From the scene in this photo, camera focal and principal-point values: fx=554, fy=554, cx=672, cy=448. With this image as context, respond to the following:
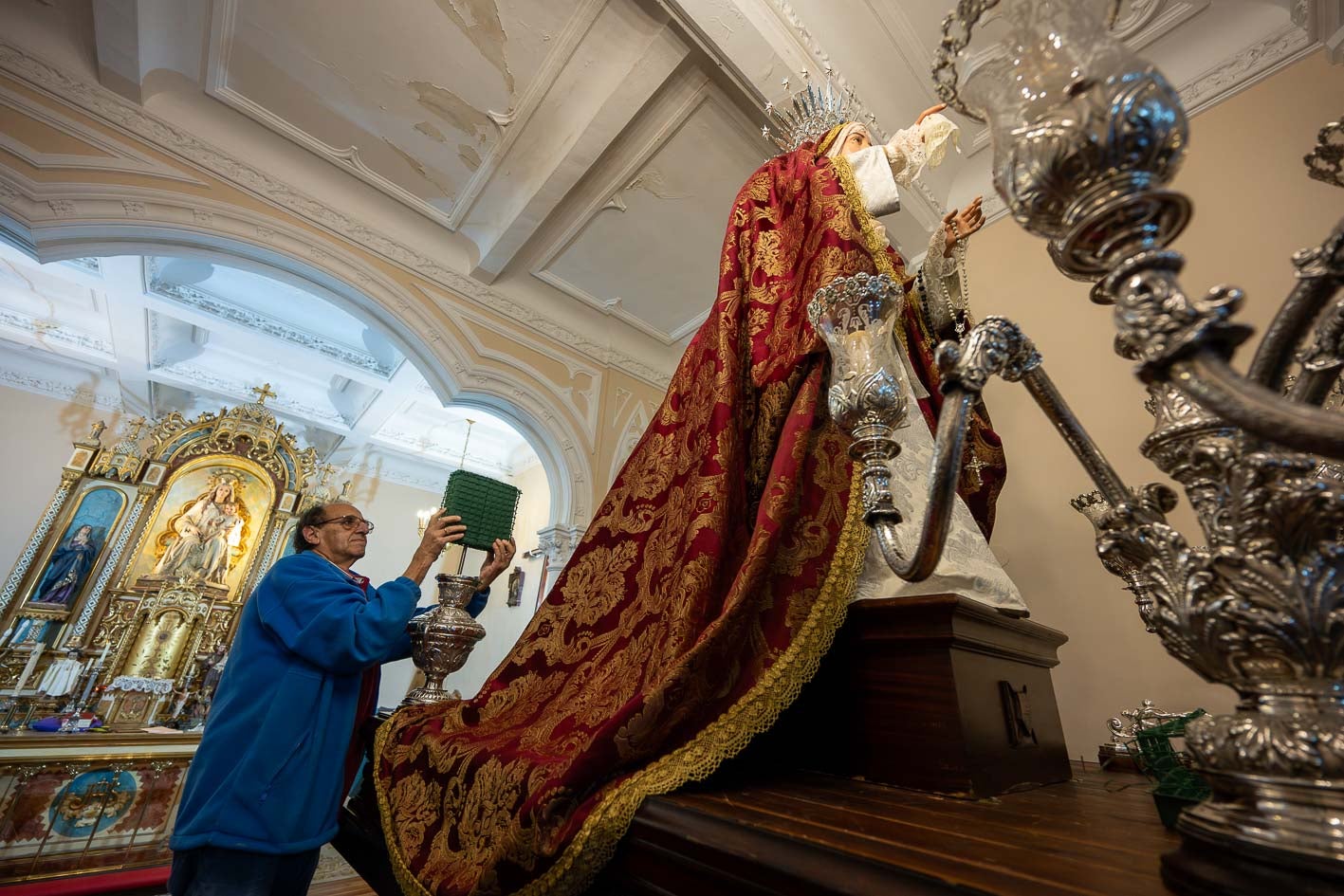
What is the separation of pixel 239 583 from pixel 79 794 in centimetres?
259

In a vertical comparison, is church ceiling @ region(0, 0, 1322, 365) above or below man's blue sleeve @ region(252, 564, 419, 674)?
above

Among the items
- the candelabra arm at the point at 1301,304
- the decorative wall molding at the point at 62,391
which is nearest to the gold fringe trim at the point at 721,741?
the candelabra arm at the point at 1301,304

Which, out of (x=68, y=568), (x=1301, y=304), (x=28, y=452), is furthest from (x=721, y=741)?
(x=28, y=452)

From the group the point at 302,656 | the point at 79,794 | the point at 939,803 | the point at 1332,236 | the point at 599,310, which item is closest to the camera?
the point at 1332,236

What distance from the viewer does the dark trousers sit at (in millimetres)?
1235

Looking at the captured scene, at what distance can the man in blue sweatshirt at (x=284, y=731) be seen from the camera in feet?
4.12

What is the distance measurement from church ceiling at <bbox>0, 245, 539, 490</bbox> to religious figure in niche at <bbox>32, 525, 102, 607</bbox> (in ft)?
5.85

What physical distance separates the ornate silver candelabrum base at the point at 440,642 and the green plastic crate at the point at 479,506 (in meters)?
0.17

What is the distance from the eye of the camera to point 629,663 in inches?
33.5

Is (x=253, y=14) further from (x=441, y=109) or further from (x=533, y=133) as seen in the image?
(x=533, y=133)

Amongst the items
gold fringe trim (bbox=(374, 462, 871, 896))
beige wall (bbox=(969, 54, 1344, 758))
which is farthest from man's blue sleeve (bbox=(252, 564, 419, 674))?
beige wall (bbox=(969, 54, 1344, 758))

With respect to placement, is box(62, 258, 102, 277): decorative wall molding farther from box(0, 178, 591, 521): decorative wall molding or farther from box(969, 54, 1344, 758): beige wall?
box(969, 54, 1344, 758): beige wall

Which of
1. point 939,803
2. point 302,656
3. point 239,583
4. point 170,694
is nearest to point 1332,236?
point 939,803

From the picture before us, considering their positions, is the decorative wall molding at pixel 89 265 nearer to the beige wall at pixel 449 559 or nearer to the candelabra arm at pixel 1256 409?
the beige wall at pixel 449 559
